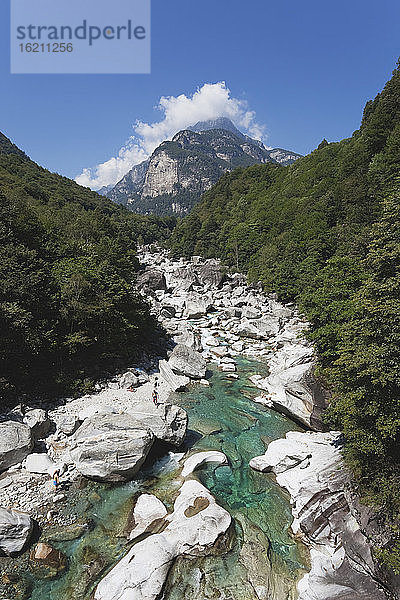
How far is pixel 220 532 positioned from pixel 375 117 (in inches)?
2345

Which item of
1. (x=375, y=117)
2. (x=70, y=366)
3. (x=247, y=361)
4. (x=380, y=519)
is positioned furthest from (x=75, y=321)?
(x=375, y=117)

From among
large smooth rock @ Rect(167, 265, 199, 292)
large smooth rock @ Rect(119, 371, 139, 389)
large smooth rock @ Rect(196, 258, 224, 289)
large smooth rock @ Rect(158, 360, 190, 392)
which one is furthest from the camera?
large smooth rock @ Rect(196, 258, 224, 289)

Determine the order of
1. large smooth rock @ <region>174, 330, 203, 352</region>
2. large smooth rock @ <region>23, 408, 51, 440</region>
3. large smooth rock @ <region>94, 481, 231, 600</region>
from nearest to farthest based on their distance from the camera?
1. large smooth rock @ <region>94, 481, 231, 600</region>
2. large smooth rock @ <region>23, 408, 51, 440</region>
3. large smooth rock @ <region>174, 330, 203, 352</region>

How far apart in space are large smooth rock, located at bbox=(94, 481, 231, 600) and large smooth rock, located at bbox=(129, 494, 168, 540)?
51cm

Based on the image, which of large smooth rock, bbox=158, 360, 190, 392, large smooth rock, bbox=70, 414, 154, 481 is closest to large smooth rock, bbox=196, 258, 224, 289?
large smooth rock, bbox=158, 360, 190, 392

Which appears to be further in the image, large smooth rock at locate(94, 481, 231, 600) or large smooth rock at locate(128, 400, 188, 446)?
large smooth rock at locate(128, 400, 188, 446)

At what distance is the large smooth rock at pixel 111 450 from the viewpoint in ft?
46.2

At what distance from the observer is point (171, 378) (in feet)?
82.2

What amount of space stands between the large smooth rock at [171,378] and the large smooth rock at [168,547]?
1103 centimetres

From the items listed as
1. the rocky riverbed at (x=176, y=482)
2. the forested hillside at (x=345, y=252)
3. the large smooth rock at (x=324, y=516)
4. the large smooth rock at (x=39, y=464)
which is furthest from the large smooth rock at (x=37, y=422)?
the forested hillside at (x=345, y=252)

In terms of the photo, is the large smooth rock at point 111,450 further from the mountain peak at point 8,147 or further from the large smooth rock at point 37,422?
the mountain peak at point 8,147

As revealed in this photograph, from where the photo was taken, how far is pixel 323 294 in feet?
65.4

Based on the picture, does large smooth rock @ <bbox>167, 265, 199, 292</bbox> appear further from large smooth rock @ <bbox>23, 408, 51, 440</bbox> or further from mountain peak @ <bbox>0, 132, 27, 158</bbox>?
mountain peak @ <bbox>0, 132, 27, 158</bbox>

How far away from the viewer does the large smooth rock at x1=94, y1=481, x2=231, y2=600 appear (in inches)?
364
